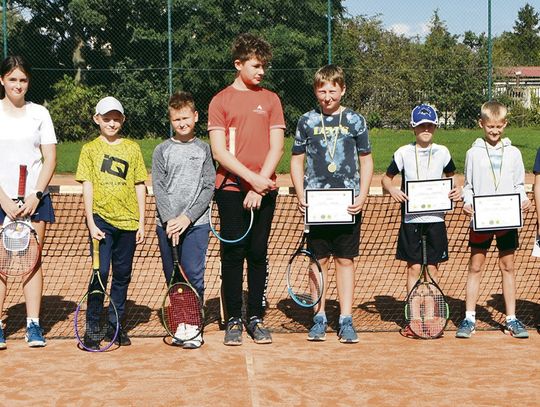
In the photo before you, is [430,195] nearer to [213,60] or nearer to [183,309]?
[183,309]

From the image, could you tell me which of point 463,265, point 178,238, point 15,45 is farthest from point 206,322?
point 15,45

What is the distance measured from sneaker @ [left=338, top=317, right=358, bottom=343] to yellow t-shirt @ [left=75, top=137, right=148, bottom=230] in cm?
148

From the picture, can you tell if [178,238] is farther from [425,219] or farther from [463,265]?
[463,265]

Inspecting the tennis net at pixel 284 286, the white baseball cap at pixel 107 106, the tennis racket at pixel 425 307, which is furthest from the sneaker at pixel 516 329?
the white baseball cap at pixel 107 106

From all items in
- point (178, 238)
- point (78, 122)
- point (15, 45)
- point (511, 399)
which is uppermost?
point (15, 45)

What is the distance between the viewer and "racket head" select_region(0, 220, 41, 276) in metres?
5.07

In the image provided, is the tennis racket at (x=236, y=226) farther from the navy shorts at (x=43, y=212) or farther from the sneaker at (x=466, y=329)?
the sneaker at (x=466, y=329)

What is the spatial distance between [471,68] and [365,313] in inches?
424

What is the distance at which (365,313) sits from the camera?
20.3ft

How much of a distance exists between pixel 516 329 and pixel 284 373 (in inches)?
68.5

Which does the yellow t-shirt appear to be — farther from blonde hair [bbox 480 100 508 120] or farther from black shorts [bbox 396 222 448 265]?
blonde hair [bbox 480 100 508 120]

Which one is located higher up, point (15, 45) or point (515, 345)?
point (15, 45)

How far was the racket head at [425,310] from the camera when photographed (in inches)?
213

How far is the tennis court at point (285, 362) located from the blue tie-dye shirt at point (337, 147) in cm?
52
